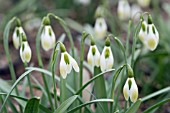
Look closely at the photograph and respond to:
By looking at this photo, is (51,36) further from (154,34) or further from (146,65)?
(146,65)

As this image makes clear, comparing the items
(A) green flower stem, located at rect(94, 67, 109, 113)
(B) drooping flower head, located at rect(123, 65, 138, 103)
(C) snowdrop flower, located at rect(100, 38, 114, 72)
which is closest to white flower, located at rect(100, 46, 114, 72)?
(C) snowdrop flower, located at rect(100, 38, 114, 72)

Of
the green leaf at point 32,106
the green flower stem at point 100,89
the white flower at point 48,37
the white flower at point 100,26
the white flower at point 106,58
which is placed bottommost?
the green flower stem at point 100,89

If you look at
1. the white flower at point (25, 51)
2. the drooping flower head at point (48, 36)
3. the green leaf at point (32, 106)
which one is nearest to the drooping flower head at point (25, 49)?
the white flower at point (25, 51)

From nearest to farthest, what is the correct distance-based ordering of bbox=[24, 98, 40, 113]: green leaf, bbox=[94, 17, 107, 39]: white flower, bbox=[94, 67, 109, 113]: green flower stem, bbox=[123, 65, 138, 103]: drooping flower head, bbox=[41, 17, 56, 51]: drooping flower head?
bbox=[123, 65, 138, 103]: drooping flower head, bbox=[24, 98, 40, 113]: green leaf, bbox=[41, 17, 56, 51]: drooping flower head, bbox=[94, 67, 109, 113]: green flower stem, bbox=[94, 17, 107, 39]: white flower

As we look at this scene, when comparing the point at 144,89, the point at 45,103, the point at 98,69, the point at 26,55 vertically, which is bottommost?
the point at 144,89

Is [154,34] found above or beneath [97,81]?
above

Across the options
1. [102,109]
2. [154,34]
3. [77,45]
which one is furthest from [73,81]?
[77,45]

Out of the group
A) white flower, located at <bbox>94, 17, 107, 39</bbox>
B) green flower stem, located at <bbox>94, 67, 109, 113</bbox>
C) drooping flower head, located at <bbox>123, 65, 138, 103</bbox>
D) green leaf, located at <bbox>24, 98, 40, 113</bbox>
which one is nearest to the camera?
drooping flower head, located at <bbox>123, 65, 138, 103</bbox>

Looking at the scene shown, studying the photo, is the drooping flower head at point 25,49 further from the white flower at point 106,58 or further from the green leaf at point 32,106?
the white flower at point 106,58

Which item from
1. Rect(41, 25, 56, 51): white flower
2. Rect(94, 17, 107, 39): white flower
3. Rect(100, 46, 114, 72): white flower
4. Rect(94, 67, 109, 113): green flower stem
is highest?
Rect(41, 25, 56, 51): white flower

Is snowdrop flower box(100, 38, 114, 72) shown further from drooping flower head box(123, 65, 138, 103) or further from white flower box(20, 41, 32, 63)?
white flower box(20, 41, 32, 63)

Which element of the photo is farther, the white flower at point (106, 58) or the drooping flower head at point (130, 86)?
the white flower at point (106, 58)
